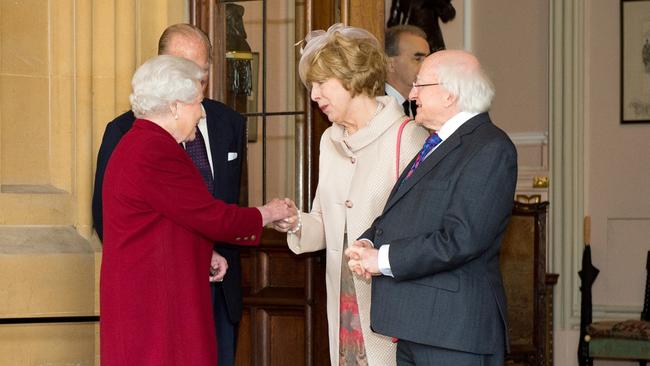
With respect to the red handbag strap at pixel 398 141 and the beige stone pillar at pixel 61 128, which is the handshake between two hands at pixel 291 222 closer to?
the red handbag strap at pixel 398 141

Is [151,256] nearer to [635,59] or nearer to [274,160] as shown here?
[274,160]

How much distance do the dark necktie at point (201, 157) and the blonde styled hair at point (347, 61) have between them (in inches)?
18.1

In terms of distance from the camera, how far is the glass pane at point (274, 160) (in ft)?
13.1

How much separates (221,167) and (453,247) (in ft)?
3.71

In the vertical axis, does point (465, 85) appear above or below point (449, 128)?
above

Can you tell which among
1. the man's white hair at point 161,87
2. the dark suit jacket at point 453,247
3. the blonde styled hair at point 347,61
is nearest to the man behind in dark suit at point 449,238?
the dark suit jacket at point 453,247

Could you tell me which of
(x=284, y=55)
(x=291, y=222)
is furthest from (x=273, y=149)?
(x=291, y=222)

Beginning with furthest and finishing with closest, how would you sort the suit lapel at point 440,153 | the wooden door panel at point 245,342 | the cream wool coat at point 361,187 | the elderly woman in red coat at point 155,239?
1. the wooden door panel at point 245,342
2. the cream wool coat at point 361,187
3. the elderly woman in red coat at point 155,239
4. the suit lapel at point 440,153

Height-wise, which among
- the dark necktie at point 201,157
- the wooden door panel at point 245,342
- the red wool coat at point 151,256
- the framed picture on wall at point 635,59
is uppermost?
the framed picture on wall at point 635,59

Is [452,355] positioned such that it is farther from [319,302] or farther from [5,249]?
[5,249]

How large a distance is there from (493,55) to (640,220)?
1.63m

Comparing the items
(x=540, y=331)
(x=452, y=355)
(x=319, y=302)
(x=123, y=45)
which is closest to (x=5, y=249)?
(x=123, y=45)

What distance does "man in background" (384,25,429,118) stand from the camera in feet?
14.8

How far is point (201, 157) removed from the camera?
3.48 meters
